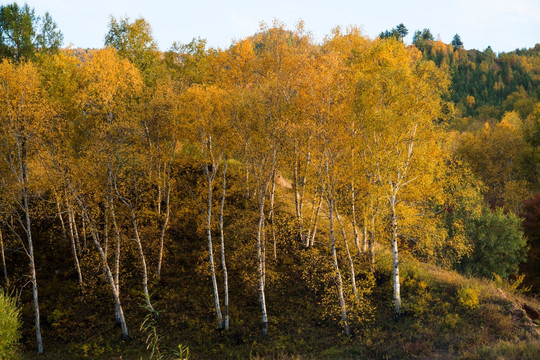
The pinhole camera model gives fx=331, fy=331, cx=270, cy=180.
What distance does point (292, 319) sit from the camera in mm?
19844

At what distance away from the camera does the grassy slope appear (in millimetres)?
16547

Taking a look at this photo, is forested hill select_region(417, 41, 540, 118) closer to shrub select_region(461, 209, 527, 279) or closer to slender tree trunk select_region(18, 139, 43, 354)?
shrub select_region(461, 209, 527, 279)

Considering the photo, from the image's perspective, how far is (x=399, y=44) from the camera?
21.8 metres

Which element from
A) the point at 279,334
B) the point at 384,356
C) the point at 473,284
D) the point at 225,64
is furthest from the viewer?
the point at 225,64

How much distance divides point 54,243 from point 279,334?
18.6 meters

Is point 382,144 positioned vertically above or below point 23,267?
above

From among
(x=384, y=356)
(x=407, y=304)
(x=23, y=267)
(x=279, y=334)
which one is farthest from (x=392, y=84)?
(x=23, y=267)

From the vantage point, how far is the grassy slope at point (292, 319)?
54.3 feet

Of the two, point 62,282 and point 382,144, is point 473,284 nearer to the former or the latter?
point 382,144

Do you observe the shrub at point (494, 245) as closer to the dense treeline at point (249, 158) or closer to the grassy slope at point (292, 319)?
the grassy slope at point (292, 319)

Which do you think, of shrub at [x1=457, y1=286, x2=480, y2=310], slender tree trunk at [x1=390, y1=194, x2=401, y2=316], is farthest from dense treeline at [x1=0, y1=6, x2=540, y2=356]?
shrub at [x1=457, y1=286, x2=480, y2=310]

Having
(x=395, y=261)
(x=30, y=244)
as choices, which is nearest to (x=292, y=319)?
(x=395, y=261)

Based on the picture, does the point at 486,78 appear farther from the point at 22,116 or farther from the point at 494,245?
the point at 22,116

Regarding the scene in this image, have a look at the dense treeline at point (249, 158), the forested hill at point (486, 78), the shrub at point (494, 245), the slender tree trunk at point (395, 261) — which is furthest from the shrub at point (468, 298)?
the forested hill at point (486, 78)
